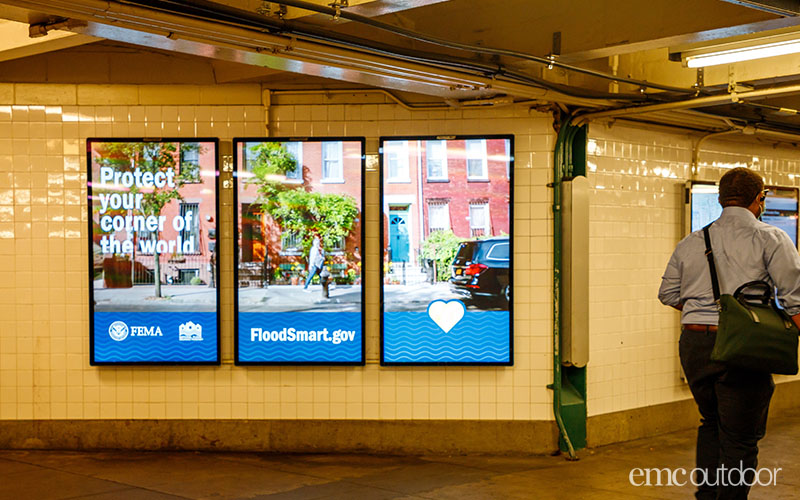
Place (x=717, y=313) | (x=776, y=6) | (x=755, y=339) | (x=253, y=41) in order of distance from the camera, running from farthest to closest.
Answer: (x=253, y=41), (x=776, y=6), (x=717, y=313), (x=755, y=339)

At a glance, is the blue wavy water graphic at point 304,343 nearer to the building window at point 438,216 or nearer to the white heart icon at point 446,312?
the white heart icon at point 446,312

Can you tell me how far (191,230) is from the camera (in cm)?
737

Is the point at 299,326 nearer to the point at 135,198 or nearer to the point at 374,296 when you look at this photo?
the point at 374,296

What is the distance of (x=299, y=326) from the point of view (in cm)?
735

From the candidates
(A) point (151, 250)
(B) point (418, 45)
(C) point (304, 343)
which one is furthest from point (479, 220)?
(A) point (151, 250)

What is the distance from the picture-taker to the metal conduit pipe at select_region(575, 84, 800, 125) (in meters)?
6.54

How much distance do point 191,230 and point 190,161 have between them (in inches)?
23.7

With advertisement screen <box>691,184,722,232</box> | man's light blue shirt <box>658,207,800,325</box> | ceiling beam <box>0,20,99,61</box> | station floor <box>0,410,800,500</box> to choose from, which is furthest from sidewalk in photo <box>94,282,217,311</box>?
advertisement screen <box>691,184,722,232</box>

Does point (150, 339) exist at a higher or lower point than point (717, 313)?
lower

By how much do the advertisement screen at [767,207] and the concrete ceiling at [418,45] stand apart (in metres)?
0.83

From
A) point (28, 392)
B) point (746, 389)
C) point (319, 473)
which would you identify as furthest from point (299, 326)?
point (746, 389)

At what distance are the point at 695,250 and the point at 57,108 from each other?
5.56 metres

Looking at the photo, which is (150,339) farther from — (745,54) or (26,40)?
(745,54)

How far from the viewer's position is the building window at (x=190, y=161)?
24.1 ft
